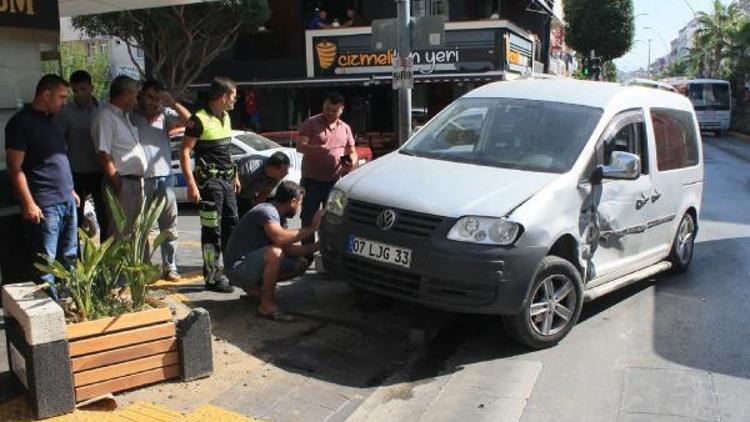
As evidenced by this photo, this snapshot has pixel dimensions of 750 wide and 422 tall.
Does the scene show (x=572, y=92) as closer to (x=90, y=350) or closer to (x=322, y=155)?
(x=322, y=155)

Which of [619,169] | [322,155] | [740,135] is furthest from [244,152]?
[740,135]

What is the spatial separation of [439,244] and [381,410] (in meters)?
1.09

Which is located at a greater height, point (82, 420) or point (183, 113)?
point (183, 113)

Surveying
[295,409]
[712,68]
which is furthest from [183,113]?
[712,68]

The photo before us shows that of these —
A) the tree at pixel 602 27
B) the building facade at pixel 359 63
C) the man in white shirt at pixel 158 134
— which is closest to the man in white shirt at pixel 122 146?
the man in white shirt at pixel 158 134

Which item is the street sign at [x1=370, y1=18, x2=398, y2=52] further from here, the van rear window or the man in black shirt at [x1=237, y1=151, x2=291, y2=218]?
the van rear window

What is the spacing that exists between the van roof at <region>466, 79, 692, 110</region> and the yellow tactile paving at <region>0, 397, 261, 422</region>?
3.51m

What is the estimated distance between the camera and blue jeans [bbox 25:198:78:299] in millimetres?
4691

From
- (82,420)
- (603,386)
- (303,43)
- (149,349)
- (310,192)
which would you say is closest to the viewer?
(82,420)

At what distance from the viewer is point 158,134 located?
567 centimetres

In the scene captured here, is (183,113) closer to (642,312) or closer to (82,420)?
(82,420)

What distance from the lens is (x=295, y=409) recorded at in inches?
154

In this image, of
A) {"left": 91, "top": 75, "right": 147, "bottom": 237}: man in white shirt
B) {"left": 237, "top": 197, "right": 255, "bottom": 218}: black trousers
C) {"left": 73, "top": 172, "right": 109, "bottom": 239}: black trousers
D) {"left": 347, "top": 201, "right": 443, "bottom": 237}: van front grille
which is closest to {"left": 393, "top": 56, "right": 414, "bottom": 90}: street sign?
{"left": 237, "top": 197, "right": 255, "bottom": 218}: black trousers

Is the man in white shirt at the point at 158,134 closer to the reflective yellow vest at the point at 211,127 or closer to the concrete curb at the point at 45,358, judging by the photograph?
the reflective yellow vest at the point at 211,127
